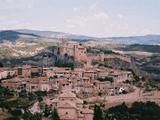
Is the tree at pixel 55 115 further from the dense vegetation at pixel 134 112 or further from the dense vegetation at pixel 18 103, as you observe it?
the dense vegetation at pixel 134 112

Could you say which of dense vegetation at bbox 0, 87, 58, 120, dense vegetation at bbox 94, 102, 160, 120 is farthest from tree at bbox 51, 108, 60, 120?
dense vegetation at bbox 94, 102, 160, 120

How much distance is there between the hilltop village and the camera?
52.2 m

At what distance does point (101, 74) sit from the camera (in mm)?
74500

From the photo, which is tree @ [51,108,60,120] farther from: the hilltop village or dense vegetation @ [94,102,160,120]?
dense vegetation @ [94,102,160,120]

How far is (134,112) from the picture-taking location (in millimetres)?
56062

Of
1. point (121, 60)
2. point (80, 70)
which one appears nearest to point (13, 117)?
point (80, 70)

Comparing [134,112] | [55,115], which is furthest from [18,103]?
[134,112]

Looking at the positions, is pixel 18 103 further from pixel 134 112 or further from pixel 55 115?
pixel 134 112

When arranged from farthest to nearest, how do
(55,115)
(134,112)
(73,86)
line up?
1. (73,86)
2. (134,112)
3. (55,115)

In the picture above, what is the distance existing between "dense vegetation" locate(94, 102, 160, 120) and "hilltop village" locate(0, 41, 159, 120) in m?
2.12

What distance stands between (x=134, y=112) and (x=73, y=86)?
12.7 metres

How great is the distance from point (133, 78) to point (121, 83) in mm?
5935

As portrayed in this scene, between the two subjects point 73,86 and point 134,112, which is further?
point 73,86

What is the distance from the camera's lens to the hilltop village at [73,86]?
52156 mm
